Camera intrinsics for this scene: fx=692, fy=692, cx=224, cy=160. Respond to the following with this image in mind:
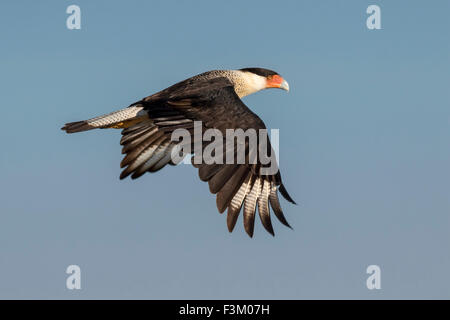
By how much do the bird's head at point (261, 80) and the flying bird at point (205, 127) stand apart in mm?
1109

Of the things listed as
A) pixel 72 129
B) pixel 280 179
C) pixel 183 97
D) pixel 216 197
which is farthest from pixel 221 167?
pixel 72 129

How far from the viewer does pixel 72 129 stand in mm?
7930

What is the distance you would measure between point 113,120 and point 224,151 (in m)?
1.64

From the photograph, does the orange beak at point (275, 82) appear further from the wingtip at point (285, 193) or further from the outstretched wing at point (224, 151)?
the wingtip at point (285, 193)

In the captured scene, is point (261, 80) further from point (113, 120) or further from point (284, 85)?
point (113, 120)

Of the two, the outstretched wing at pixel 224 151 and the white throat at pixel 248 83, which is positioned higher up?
the white throat at pixel 248 83

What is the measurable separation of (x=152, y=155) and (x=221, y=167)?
1.06m

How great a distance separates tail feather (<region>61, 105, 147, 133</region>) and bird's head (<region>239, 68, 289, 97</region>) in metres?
2.12

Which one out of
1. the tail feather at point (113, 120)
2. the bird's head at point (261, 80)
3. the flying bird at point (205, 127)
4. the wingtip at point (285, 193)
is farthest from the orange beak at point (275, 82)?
the wingtip at point (285, 193)

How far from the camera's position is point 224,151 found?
676cm

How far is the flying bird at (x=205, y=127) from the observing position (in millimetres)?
6742

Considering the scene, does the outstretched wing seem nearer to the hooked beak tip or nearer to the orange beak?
the orange beak

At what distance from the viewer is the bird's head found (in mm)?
9430

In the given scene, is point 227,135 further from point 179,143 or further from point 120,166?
point 120,166
